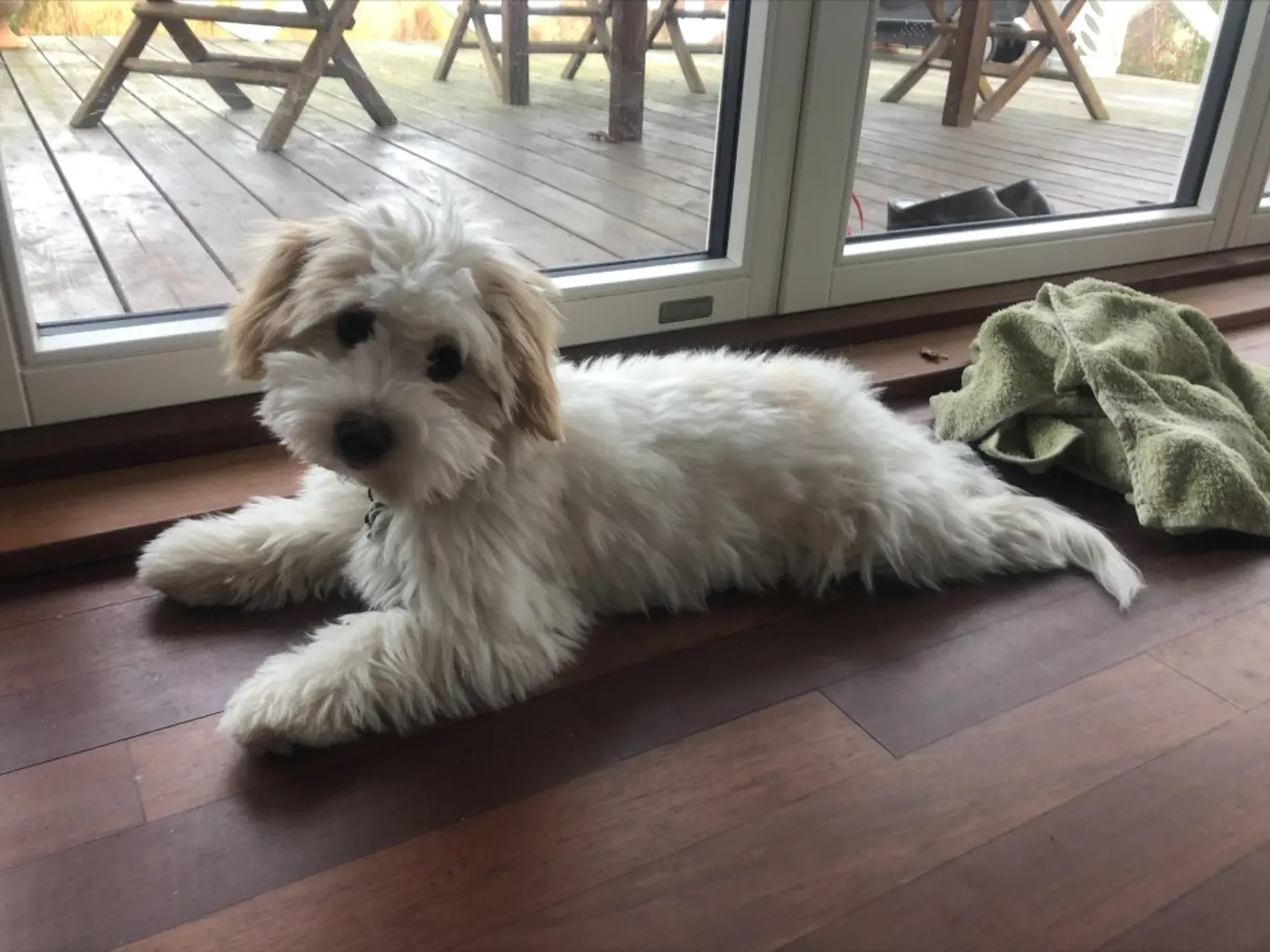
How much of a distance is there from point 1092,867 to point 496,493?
75cm

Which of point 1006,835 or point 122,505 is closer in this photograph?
point 1006,835

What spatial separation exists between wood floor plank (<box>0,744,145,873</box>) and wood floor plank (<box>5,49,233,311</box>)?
0.90 m

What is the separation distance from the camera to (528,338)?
1103 mm

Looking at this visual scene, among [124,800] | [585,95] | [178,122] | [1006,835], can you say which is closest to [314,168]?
[178,122]

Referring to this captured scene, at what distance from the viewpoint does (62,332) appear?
1.57 metres

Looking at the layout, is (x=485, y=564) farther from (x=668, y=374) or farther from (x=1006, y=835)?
(x=1006, y=835)

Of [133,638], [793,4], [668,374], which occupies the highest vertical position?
[793,4]

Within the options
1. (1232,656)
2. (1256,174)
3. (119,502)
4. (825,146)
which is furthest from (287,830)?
(1256,174)

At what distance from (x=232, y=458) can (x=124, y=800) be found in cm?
72

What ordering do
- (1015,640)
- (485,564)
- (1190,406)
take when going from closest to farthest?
(485,564), (1015,640), (1190,406)

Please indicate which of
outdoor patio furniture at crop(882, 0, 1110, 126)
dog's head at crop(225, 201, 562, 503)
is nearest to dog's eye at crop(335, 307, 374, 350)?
dog's head at crop(225, 201, 562, 503)

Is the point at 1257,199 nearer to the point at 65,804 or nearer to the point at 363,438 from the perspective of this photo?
the point at 363,438

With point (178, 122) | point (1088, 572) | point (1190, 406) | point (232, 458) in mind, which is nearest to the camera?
point (1088, 572)

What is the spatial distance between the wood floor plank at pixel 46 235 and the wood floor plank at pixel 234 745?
76 cm
